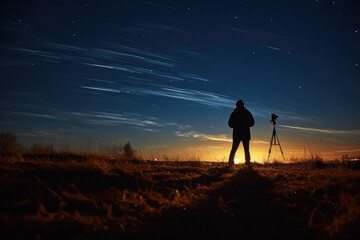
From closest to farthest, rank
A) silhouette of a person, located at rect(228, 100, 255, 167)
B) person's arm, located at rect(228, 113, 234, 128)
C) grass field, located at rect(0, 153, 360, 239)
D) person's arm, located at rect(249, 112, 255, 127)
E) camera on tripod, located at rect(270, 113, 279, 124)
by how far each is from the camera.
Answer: grass field, located at rect(0, 153, 360, 239) < silhouette of a person, located at rect(228, 100, 255, 167) < person's arm, located at rect(249, 112, 255, 127) < person's arm, located at rect(228, 113, 234, 128) < camera on tripod, located at rect(270, 113, 279, 124)

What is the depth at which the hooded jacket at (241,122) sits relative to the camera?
10.5 meters

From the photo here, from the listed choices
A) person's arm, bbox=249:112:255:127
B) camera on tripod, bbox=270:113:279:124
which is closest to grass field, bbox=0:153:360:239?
person's arm, bbox=249:112:255:127

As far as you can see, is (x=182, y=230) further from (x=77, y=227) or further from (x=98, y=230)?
(x=77, y=227)

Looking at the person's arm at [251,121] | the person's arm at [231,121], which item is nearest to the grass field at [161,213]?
the person's arm at [251,121]

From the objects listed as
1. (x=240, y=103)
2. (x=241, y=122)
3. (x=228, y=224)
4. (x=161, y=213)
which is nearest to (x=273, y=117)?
(x=240, y=103)

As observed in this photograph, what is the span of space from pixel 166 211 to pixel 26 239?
5.21 ft

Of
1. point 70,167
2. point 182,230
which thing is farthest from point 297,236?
point 70,167

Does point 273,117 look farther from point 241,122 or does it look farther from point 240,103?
point 241,122

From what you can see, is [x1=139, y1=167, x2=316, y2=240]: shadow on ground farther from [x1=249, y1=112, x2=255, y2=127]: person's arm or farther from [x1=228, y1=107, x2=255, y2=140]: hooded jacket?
[x1=249, y1=112, x2=255, y2=127]: person's arm

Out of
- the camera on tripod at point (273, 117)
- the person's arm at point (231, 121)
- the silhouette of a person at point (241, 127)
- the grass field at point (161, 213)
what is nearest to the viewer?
the grass field at point (161, 213)

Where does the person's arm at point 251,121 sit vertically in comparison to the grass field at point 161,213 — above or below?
above

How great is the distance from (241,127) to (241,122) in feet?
0.78

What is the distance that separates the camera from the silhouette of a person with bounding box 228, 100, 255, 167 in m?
10.5

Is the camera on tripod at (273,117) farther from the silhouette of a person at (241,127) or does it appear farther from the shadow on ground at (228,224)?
the shadow on ground at (228,224)
